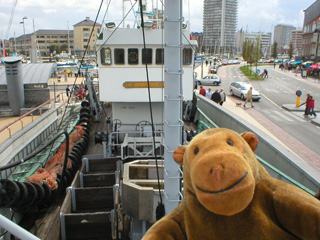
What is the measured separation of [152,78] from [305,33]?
75303 millimetres

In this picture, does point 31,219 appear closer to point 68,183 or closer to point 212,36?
point 68,183

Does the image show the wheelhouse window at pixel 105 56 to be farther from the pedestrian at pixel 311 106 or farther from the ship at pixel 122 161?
the pedestrian at pixel 311 106

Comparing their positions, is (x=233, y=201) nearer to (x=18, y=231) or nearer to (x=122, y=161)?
(x=18, y=231)

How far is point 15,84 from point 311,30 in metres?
71.9

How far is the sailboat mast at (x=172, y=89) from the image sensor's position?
402 cm

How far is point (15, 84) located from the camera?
47.6 ft

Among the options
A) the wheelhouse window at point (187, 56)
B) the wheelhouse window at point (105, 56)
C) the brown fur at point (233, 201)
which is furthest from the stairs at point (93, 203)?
the brown fur at point (233, 201)

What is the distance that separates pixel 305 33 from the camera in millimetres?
74688

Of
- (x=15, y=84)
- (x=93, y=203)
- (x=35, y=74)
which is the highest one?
(x=35, y=74)

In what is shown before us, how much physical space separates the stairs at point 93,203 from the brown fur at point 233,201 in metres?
4.98

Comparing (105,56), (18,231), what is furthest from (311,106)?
(18,231)

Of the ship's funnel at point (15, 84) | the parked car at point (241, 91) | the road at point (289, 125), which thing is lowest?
the road at point (289, 125)

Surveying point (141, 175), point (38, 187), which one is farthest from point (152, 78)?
point (38, 187)

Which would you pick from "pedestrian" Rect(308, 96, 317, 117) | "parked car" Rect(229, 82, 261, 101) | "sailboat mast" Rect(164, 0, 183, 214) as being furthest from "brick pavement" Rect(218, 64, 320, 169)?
"sailboat mast" Rect(164, 0, 183, 214)
